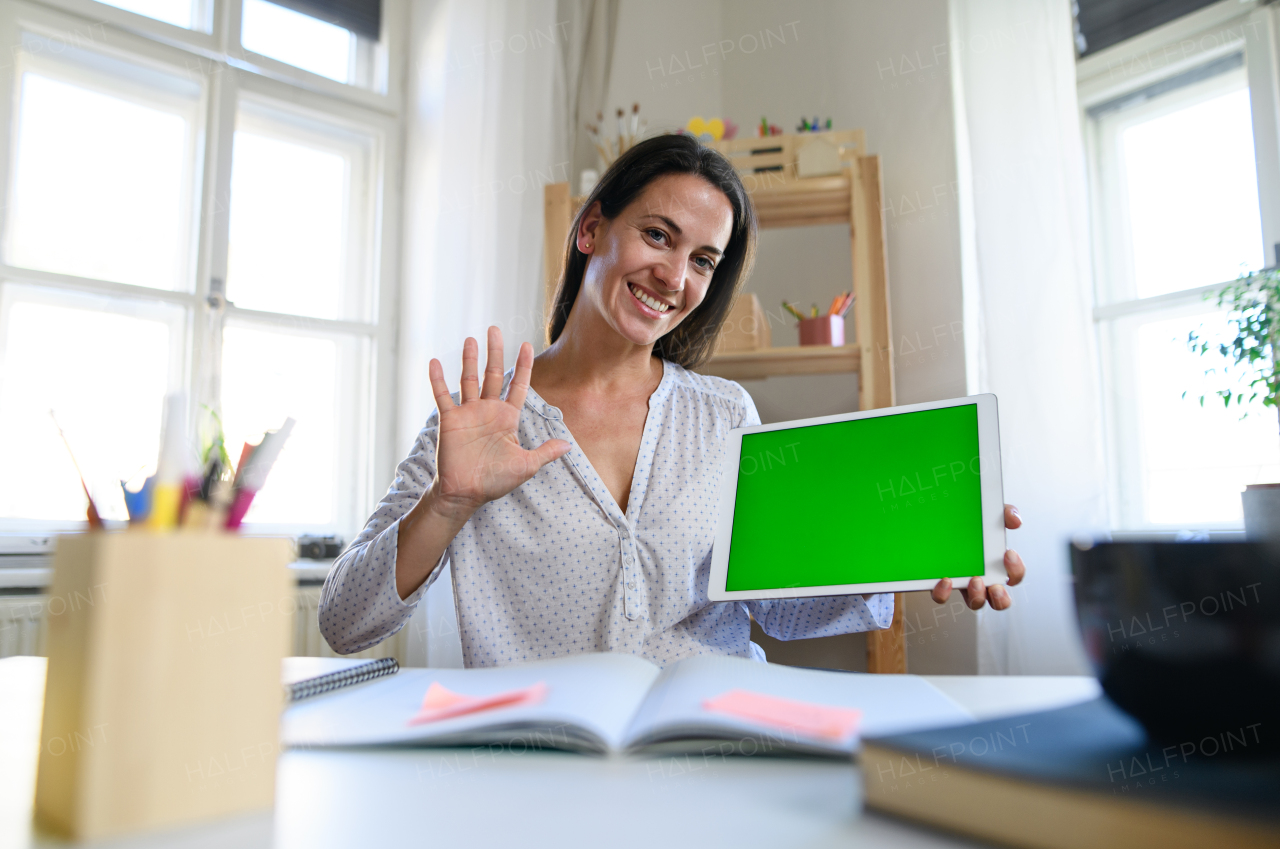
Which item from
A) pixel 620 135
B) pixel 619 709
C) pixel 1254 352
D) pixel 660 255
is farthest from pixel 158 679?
pixel 620 135

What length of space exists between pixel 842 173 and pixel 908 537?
1.47 m

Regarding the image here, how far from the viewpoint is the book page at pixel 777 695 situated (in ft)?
1.54

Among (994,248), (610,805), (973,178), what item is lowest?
(610,805)

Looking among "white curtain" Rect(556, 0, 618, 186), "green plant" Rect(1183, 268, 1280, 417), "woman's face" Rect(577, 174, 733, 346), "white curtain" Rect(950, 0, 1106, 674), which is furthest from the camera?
"white curtain" Rect(556, 0, 618, 186)

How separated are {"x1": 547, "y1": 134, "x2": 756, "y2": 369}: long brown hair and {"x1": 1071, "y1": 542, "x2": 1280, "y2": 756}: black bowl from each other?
44.5 inches

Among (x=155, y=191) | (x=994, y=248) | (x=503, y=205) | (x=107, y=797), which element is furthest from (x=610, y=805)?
(x=155, y=191)

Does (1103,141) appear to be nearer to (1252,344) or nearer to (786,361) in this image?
(1252,344)

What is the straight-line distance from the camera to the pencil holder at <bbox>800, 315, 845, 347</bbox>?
2057 mm

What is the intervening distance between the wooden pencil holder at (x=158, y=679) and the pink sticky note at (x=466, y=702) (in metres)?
0.17

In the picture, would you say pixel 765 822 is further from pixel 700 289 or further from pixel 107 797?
pixel 700 289

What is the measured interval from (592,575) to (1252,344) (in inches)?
59.2

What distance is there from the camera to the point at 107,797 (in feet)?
1.09

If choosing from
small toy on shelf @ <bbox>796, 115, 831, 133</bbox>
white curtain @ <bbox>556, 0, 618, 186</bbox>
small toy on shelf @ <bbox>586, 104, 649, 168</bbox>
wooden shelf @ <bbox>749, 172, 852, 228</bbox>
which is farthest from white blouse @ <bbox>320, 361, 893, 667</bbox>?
white curtain @ <bbox>556, 0, 618, 186</bbox>

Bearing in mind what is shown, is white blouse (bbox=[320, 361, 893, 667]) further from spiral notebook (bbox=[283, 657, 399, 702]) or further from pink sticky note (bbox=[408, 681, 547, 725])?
pink sticky note (bbox=[408, 681, 547, 725])
